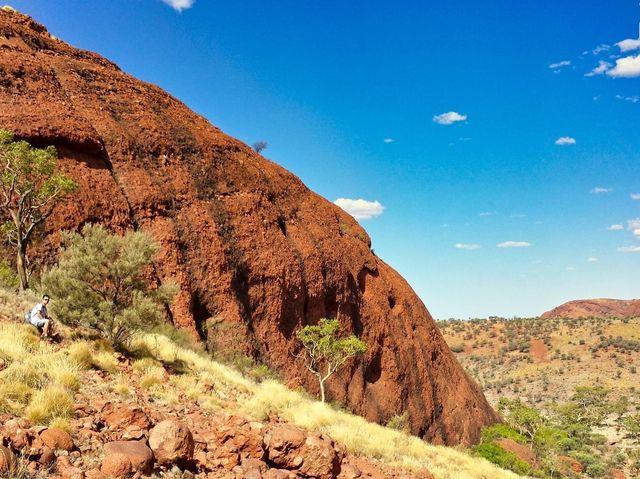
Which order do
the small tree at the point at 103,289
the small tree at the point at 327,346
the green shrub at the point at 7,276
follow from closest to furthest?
1. the small tree at the point at 103,289
2. the green shrub at the point at 7,276
3. the small tree at the point at 327,346

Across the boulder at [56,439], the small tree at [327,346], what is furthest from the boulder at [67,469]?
the small tree at [327,346]

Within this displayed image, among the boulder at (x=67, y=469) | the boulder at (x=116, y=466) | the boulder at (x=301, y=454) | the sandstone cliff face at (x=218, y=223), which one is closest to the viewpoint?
the boulder at (x=67, y=469)

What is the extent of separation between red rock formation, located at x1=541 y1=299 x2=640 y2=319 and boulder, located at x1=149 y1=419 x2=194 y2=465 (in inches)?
7570

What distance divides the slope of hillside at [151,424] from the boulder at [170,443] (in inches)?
0.5

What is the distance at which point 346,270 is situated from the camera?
26.8 meters

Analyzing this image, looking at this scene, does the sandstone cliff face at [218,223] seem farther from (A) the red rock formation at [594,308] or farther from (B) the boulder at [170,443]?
(A) the red rock formation at [594,308]

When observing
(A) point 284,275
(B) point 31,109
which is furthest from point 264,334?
(B) point 31,109

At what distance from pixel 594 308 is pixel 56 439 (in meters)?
213

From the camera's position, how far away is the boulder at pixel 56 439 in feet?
17.7

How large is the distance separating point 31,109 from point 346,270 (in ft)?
54.7

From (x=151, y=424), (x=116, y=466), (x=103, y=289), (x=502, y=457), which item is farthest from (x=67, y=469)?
(x=502, y=457)

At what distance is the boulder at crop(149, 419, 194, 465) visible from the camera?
6055 millimetres

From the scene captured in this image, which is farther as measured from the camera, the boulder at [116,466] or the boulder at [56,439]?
the boulder at [56,439]

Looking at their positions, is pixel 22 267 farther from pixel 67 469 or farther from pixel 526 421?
pixel 526 421
